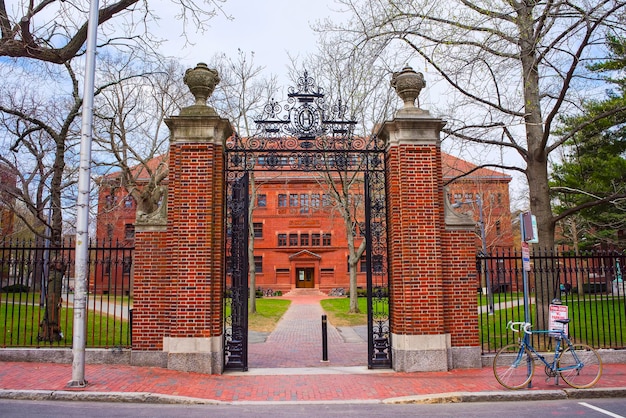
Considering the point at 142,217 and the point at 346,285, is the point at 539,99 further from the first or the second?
the point at 346,285

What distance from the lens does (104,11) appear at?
9.53 m

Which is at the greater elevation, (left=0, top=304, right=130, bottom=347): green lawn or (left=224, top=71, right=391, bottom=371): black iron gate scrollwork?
(left=224, top=71, right=391, bottom=371): black iron gate scrollwork

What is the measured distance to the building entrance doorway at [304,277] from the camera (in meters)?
50.0

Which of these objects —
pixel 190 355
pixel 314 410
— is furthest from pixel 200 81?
pixel 314 410

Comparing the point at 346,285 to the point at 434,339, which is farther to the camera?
the point at 346,285

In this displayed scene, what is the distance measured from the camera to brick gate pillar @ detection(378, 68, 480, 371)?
356 inches

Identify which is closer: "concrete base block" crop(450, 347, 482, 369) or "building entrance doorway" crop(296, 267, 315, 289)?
"concrete base block" crop(450, 347, 482, 369)

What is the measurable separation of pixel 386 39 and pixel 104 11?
6.47 meters

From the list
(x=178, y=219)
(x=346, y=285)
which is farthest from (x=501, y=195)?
(x=178, y=219)

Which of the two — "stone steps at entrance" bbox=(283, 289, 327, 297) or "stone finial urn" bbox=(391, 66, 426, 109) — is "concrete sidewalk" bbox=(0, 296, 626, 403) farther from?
"stone steps at entrance" bbox=(283, 289, 327, 297)

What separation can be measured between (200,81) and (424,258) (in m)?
5.74

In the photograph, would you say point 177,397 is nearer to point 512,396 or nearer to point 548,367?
point 512,396

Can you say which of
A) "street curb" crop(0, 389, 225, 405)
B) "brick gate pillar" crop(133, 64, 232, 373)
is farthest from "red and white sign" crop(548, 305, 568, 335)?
"brick gate pillar" crop(133, 64, 232, 373)

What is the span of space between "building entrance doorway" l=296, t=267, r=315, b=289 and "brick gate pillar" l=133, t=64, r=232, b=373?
4087 cm
